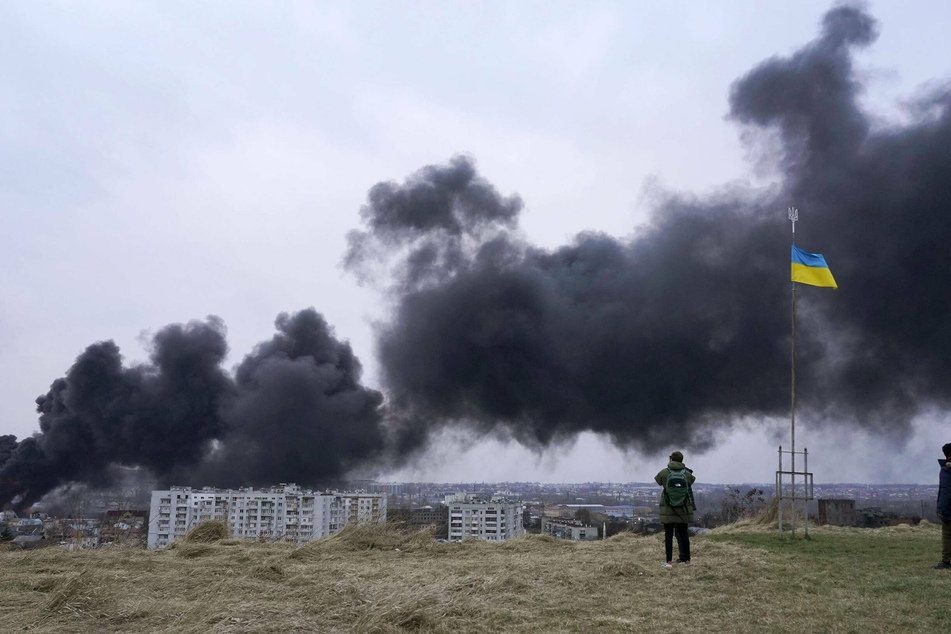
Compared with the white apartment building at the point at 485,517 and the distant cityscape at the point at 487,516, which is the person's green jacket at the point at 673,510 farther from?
the white apartment building at the point at 485,517

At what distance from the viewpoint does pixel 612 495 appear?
3688cm

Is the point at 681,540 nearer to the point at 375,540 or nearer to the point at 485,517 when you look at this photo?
the point at 375,540

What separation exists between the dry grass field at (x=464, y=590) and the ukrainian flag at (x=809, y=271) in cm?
706

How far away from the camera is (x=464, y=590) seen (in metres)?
7.56

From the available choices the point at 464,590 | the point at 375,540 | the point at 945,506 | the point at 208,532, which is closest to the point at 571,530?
the point at 375,540

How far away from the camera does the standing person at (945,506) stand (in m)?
9.83

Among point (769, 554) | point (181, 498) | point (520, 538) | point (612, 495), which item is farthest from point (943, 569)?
point (181, 498)

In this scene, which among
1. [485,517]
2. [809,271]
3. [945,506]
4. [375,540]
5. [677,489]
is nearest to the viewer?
[945,506]

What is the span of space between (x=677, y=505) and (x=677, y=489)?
232 millimetres

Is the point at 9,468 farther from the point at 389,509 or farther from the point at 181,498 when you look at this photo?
the point at 389,509

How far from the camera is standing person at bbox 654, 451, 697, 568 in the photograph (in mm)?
9961

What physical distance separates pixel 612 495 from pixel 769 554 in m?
26.5

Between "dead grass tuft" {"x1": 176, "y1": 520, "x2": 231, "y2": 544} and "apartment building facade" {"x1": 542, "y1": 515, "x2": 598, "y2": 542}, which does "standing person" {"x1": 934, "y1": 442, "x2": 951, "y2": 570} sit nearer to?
"apartment building facade" {"x1": 542, "y1": 515, "x2": 598, "y2": 542}

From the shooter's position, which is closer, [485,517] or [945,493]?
[945,493]
